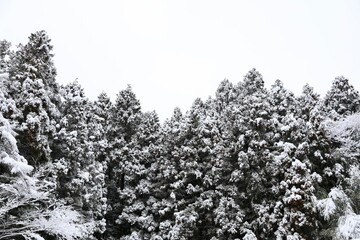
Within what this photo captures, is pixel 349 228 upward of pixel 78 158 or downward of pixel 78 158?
downward

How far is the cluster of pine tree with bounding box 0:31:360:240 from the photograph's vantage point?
780 inches

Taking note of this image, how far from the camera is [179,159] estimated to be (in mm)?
28031

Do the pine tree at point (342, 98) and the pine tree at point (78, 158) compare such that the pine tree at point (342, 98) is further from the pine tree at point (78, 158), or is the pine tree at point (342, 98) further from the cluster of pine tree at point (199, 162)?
the pine tree at point (78, 158)

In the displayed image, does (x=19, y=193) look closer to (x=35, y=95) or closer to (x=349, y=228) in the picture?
(x=35, y=95)

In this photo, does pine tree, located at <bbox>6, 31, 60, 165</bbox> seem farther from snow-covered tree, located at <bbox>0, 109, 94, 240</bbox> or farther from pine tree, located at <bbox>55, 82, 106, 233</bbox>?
snow-covered tree, located at <bbox>0, 109, 94, 240</bbox>

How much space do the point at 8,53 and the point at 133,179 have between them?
40.9 ft

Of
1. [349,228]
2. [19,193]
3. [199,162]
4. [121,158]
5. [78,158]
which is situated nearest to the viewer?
[19,193]

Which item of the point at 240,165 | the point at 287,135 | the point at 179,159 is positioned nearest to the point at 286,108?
the point at 287,135

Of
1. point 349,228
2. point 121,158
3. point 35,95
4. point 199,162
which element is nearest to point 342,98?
point 199,162

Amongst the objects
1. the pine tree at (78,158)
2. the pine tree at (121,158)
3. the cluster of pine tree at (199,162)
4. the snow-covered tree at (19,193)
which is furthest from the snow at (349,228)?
the pine tree at (121,158)

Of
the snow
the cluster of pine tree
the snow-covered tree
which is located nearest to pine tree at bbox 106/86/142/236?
the cluster of pine tree

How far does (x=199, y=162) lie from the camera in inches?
1092

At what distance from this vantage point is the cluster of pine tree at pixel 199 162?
19812 mm

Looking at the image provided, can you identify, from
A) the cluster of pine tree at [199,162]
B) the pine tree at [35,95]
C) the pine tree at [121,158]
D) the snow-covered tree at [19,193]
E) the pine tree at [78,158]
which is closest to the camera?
the snow-covered tree at [19,193]
